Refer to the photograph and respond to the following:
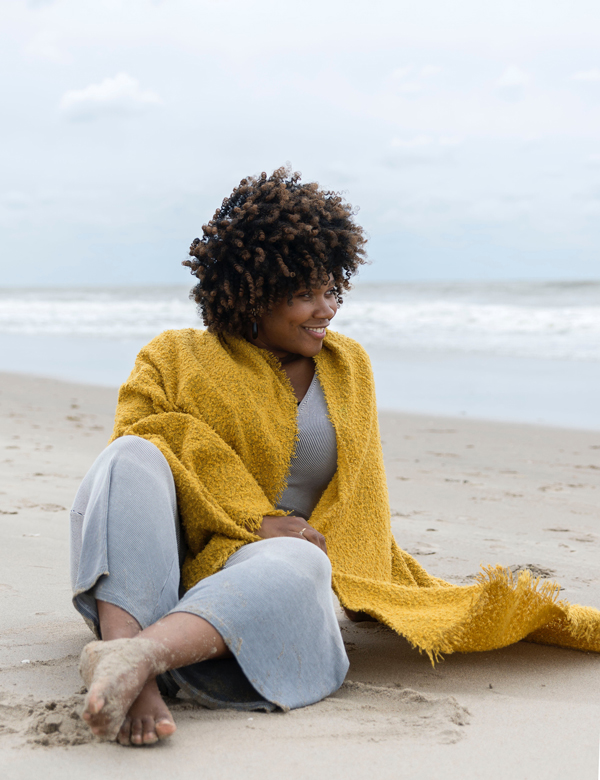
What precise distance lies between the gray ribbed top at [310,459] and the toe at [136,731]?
88 centimetres

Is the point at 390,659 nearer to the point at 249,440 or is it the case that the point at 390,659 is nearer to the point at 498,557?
the point at 249,440

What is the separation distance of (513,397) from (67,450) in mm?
4939

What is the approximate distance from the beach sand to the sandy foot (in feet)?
0.19

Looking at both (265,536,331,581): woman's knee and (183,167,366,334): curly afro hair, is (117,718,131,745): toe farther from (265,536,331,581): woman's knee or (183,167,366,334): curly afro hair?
(183,167,366,334): curly afro hair

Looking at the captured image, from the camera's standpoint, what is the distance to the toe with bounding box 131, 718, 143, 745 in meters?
1.71

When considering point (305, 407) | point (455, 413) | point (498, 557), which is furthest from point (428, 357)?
point (305, 407)

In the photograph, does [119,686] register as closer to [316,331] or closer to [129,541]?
[129,541]

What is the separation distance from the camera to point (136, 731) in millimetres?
1723

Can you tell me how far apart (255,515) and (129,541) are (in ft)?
1.28

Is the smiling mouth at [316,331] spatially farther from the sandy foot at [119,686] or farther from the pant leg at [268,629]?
the sandy foot at [119,686]

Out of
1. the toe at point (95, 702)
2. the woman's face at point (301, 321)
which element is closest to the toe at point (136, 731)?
the toe at point (95, 702)

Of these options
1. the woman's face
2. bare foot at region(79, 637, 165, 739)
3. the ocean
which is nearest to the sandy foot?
bare foot at region(79, 637, 165, 739)

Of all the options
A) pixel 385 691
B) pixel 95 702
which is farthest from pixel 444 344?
pixel 95 702

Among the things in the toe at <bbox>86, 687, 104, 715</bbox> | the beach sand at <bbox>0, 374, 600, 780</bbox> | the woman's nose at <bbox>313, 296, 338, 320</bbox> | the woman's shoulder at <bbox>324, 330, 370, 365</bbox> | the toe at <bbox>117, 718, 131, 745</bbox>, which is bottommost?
the beach sand at <bbox>0, 374, 600, 780</bbox>
